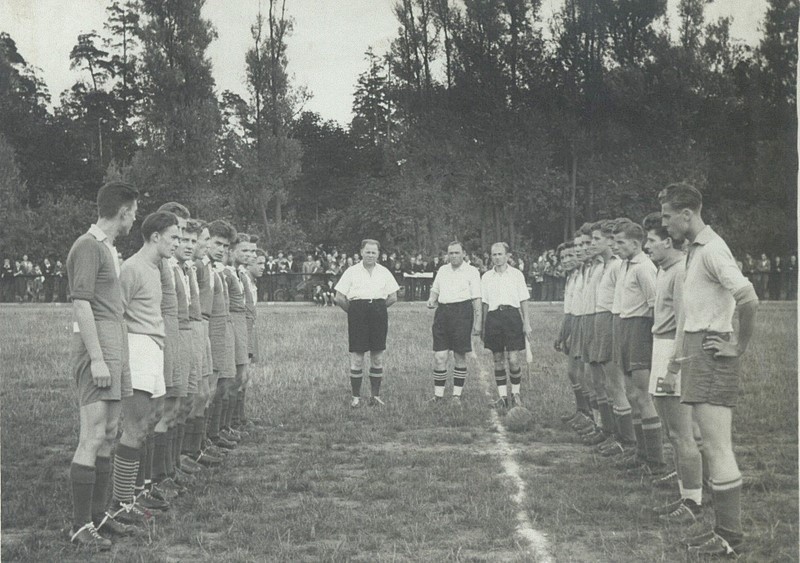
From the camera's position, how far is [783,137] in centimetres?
476

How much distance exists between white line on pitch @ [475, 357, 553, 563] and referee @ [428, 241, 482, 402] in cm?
120

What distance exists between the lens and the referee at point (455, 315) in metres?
10.6

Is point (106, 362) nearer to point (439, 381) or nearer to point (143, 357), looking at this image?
point (143, 357)

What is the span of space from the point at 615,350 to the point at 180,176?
13.6 m

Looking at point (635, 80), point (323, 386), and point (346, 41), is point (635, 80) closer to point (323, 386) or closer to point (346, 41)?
point (346, 41)

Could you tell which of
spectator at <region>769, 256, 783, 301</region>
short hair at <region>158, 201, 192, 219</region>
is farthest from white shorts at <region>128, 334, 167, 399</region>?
spectator at <region>769, 256, 783, 301</region>

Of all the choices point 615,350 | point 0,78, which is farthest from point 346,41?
point 615,350

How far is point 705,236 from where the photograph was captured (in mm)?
4688

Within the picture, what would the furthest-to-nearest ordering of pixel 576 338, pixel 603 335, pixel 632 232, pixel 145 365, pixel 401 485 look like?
pixel 576 338
pixel 603 335
pixel 632 232
pixel 401 485
pixel 145 365

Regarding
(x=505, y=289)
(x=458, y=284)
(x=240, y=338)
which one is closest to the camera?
(x=240, y=338)

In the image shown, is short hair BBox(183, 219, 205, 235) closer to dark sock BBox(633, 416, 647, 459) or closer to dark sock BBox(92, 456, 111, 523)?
dark sock BBox(92, 456, 111, 523)

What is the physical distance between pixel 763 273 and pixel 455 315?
15.8 ft

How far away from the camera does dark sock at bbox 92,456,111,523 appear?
192 inches

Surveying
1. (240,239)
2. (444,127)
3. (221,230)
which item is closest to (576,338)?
(240,239)
